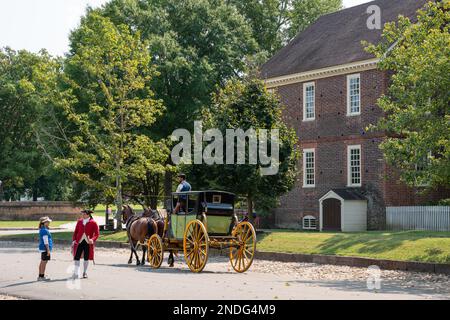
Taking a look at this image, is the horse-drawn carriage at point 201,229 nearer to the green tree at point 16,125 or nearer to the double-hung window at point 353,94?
the double-hung window at point 353,94

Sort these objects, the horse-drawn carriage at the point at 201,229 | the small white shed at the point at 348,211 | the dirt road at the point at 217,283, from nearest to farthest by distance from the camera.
Result: the dirt road at the point at 217,283
the horse-drawn carriage at the point at 201,229
the small white shed at the point at 348,211

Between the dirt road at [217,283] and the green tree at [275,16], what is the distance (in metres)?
41.0

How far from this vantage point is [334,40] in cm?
4478

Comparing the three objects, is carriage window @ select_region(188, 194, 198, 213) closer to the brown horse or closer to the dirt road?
the dirt road

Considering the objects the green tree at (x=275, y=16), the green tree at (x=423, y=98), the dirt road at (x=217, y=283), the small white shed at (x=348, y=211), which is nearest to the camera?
the dirt road at (x=217, y=283)

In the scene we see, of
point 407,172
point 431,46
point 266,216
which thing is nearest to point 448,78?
point 431,46

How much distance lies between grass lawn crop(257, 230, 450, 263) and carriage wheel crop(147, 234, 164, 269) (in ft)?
20.0

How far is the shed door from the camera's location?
1577 inches

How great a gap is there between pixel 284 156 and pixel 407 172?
8.13 metres

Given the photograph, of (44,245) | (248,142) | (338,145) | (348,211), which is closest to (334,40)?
(338,145)

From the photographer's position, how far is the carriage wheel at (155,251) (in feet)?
71.8

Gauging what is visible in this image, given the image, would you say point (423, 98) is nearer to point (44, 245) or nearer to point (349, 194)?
point (44, 245)

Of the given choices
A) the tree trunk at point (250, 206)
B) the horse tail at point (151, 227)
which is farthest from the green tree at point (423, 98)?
the tree trunk at point (250, 206)

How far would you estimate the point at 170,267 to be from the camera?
73.9ft
